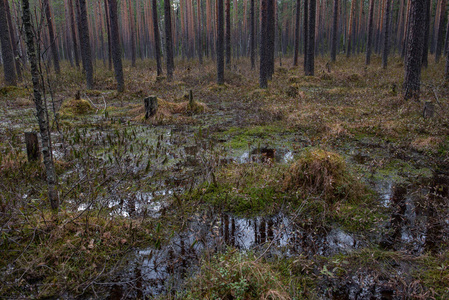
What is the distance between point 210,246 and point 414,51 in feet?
36.3

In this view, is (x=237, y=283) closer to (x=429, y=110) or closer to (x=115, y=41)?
(x=429, y=110)

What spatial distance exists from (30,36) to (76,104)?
9180mm

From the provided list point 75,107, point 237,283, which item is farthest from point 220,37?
point 237,283

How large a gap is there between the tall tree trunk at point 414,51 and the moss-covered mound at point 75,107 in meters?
12.5

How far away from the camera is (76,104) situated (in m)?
11.5

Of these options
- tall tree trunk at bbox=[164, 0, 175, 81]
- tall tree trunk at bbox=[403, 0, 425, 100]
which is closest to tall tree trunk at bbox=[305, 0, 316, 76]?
tall tree trunk at bbox=[403, 0, 425, 100]

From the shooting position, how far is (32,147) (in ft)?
18.0

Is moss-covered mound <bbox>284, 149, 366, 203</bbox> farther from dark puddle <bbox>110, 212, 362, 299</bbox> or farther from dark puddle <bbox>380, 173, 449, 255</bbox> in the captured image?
dark puddle <bbox>110, 212, 362, 299</bbox>

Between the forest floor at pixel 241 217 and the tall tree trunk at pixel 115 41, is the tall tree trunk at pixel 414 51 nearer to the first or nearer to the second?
the forest floor at pixel 241 217

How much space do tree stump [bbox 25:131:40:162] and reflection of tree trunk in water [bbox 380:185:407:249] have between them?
6058 mm

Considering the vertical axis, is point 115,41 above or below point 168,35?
below

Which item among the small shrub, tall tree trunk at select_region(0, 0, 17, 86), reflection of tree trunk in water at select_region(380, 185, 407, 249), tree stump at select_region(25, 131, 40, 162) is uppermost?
tall tree trunk at select_region(0, 0, 17, 86)

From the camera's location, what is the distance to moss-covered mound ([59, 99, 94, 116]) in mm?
11106

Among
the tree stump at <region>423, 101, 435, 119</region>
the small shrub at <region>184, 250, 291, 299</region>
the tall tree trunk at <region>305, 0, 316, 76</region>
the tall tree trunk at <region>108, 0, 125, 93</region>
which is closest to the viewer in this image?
the small shrub at <region>184, 250, 291, 299</region>
